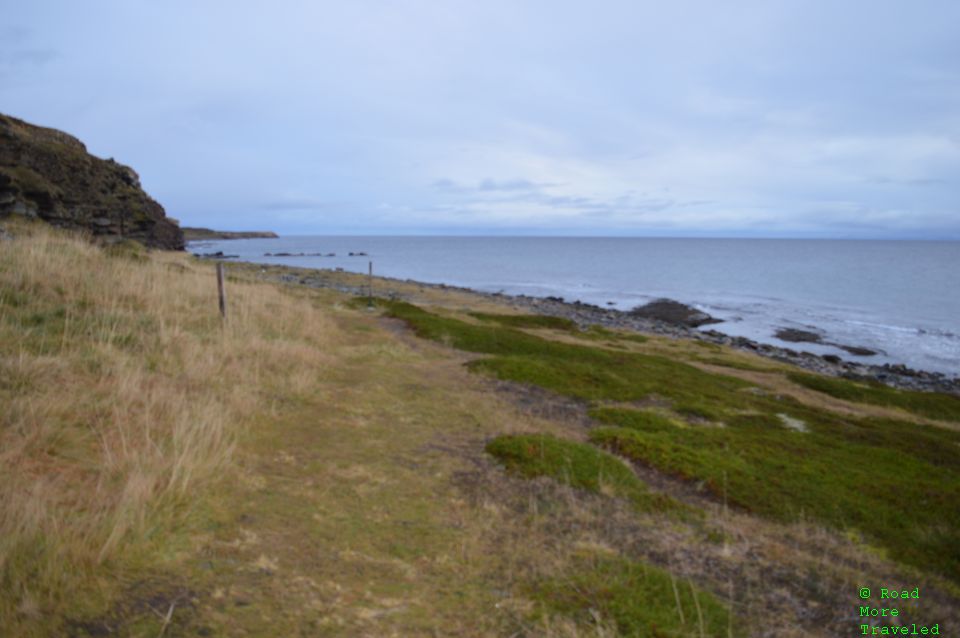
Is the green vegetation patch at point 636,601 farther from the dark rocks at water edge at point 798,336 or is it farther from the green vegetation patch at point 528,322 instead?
the dark rocks at water edge at point 798,336

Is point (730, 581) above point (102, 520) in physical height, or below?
below

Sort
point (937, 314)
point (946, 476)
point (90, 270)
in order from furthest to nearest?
point (937, 314), point (90, 270), point (946, 476)

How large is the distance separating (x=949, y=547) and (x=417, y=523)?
20.2 feet

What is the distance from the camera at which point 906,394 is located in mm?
21734

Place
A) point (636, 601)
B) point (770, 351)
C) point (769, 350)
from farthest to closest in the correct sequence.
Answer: point (769, 350), point (770, 351), point (636, 601)

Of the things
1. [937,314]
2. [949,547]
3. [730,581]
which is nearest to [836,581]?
[730,581]

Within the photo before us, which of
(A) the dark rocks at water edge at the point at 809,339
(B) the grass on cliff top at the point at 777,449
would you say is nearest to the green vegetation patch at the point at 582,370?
(B) the grass on cliff top at the point at 777,449

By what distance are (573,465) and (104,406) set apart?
19.8 ft

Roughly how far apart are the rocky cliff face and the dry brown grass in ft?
48.4

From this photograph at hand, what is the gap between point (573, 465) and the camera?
7.25 m

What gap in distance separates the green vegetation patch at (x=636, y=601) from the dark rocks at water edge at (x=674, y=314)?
140 ft

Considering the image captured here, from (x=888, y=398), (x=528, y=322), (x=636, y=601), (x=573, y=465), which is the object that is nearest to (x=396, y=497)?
(x=573, y=465)

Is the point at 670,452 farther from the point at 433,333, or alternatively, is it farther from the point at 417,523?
the point at 433,333

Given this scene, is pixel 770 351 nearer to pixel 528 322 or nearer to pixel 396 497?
pixel 528 322
